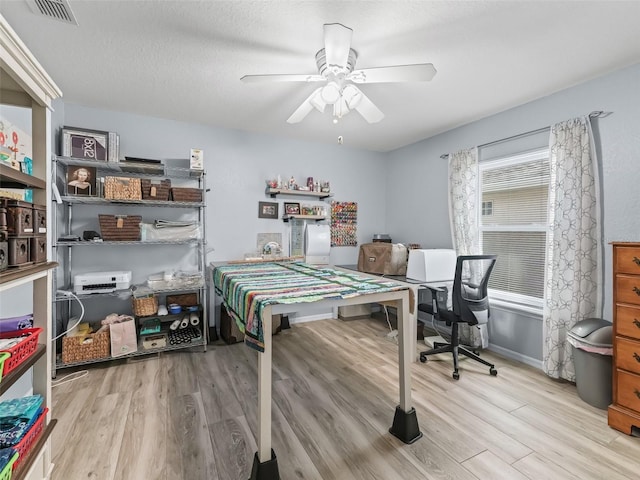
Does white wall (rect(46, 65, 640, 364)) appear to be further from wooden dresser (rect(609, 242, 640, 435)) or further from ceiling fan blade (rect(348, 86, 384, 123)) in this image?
ceiling fan blade (rect(348, 86, 384, 123))

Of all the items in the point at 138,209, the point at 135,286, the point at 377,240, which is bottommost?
the point at 135,286

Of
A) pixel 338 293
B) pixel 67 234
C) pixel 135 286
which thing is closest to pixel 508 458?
pixel 338 293

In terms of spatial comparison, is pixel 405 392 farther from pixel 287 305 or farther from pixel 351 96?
pixel 351 96

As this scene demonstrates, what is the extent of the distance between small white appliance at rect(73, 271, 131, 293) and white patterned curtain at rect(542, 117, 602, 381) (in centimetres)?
371

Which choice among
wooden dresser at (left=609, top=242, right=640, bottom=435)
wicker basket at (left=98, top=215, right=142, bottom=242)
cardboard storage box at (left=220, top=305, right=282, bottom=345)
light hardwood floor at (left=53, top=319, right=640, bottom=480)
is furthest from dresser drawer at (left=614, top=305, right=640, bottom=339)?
wicker basket at (left=98, top=215, right=142, bottom=242)

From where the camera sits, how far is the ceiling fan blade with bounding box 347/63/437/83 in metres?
1.61

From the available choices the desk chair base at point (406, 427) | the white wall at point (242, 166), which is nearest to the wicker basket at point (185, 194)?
the white wall at point (242, 166)

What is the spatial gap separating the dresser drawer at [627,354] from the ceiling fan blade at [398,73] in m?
1.95

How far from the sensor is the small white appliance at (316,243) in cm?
Result: 380

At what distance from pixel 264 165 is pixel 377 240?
175 centimetres

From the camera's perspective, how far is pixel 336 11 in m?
1.59

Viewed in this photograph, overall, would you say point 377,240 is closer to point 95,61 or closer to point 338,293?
point 338,293

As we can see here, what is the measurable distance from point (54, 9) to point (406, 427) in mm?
2969

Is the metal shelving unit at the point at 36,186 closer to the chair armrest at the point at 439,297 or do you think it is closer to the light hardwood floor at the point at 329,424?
the light hardwood floor at the point at 329,424
